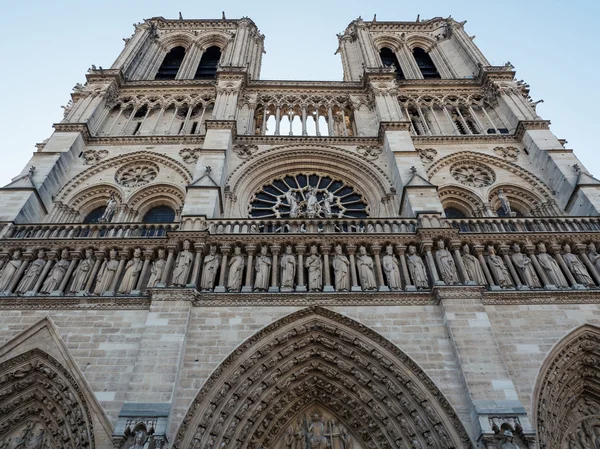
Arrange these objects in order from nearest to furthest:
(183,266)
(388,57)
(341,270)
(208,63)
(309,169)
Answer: (183,266)
(341,270)
(309,169)
(208,63)
(388,57)

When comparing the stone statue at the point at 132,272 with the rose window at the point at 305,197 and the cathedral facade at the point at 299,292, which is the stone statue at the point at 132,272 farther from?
the rose window at the point at 305,197

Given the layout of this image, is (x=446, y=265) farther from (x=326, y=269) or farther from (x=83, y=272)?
(x=83, y=272)

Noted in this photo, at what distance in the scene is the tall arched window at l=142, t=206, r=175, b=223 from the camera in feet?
42.0

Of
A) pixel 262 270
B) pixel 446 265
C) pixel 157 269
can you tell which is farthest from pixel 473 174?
pixel 157 269

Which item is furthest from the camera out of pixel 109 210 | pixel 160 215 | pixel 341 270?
pixel 160 215

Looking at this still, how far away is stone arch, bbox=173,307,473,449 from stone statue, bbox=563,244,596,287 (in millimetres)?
4064

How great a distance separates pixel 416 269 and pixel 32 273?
7.69m

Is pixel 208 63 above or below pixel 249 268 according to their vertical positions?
above

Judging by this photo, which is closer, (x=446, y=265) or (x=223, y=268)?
(x=446, y=265)

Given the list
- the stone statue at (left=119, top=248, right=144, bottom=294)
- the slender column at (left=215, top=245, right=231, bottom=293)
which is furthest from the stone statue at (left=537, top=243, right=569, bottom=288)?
the stone statue at (left=119, top=248, right=144, bottom=294)

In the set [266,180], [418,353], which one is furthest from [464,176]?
[418,353]

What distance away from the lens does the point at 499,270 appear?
933 centimetres

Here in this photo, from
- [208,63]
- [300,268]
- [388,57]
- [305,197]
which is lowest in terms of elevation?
[300,268]

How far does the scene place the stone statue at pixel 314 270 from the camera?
29.2 feet
